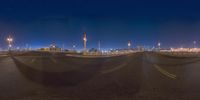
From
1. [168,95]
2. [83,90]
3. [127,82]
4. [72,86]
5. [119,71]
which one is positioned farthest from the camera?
[119,71]

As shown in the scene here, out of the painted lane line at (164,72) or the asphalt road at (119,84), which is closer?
the asphalt road at (119,84)

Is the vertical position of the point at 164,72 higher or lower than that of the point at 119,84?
higher

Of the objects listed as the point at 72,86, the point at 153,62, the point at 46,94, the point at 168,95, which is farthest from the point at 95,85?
the point at 153,62

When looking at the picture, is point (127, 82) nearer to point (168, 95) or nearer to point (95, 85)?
point (95, 85)

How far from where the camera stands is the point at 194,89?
31.6ft

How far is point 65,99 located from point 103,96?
120cm

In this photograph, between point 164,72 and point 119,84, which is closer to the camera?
point 119,84

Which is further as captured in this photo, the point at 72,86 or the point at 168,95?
the point at 72,86

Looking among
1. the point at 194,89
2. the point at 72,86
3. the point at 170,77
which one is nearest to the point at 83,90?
the point at 72,86

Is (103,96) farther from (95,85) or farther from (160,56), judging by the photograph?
(160,56)

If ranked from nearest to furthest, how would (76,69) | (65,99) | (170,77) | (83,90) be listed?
(65,99), (83,90), (170,77), (76,69)

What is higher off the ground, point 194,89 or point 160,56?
point 160,56

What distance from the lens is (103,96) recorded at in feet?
26.9

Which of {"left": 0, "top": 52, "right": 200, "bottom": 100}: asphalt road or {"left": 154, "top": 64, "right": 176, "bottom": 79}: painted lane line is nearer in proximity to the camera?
{"left": 0, "top": 52, "right": 200, "bottom": 100}: asphalt road
